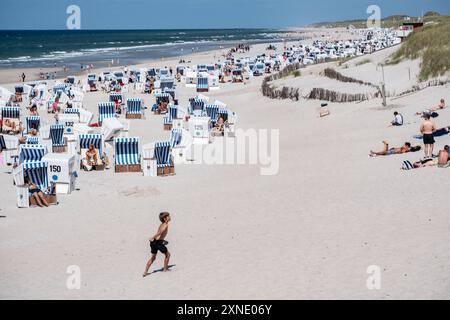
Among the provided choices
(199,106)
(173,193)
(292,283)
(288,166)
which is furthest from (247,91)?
(292,283)

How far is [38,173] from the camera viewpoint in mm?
12812

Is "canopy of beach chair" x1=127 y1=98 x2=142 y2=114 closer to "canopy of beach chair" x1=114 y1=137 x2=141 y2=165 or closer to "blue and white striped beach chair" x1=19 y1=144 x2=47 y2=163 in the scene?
"canopy of beach chair" x1=114 y1=137 x2=141 y2=165

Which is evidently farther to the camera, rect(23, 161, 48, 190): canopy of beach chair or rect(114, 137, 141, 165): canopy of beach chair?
rect(114, 137, 141, 165): canopy of beach chair

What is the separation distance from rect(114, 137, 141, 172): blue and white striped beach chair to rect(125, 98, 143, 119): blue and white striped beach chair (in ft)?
31.2

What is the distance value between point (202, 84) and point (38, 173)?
22.8 metres

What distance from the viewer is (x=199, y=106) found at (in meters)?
24.1

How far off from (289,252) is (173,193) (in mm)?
→ 4775

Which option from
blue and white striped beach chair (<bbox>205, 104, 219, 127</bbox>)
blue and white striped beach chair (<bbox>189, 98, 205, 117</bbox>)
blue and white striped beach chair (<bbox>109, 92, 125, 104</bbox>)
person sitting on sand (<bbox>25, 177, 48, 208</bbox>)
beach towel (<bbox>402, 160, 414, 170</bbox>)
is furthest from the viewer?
blue and white striped beach chair (<bbox>109, 92, 125, 104</bbox>)

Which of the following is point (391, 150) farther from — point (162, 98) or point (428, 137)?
point (162, 98)

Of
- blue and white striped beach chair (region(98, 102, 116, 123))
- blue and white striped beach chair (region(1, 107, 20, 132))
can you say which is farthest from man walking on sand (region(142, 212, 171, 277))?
blue and white striped beach chair (region(98, 102, 116, 123))

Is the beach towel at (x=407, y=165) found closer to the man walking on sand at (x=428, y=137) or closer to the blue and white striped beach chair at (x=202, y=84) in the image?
the man walking on sand at (x=428, y=137)

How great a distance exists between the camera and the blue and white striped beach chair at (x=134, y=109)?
24391 mm

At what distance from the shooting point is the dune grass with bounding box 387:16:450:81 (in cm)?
2386
